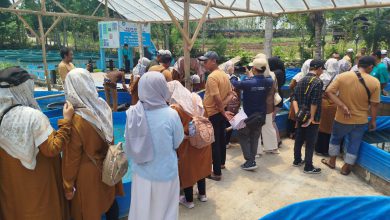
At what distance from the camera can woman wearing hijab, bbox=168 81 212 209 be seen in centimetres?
283

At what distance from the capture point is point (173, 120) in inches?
88.2

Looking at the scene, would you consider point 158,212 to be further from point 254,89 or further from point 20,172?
point 254,89

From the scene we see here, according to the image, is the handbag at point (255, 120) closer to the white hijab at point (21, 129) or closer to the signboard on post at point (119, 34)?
the white hijab at point (21, 129)

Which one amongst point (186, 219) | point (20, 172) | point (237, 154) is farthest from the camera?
point (237, 154)

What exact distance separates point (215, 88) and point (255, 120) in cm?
73

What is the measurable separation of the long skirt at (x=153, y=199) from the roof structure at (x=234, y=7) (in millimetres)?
2368

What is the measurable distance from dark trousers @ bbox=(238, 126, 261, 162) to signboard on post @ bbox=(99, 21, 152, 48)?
10.8 m

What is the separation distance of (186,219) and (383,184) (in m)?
2.43

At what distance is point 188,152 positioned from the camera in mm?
3047

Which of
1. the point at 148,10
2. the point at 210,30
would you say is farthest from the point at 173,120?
the point at 210,30

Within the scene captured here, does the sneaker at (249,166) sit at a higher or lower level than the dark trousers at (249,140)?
lower

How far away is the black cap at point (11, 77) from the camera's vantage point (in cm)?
197

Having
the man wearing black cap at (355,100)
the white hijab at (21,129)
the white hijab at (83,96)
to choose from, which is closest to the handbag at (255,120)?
the man wearing black cap at (355,100)

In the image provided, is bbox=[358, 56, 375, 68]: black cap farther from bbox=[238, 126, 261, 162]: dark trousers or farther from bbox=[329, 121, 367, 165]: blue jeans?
bbox=[238, 126, 261, 162]: dark trousers
